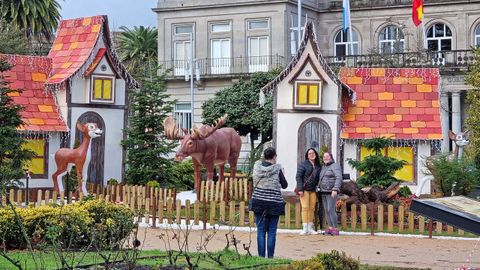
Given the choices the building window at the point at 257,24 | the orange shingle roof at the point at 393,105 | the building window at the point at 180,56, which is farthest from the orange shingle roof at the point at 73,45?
the building window at the point at 180,56

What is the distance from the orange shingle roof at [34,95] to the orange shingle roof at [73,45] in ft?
1.22

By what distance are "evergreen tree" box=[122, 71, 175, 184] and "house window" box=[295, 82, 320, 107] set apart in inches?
163

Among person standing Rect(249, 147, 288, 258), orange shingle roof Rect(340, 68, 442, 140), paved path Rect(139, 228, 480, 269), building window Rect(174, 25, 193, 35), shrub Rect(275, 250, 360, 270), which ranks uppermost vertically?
building window Rect(174, 25, 193, 35)

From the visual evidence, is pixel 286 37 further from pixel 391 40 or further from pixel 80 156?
pixel 80 156

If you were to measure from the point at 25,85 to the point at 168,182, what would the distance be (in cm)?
515

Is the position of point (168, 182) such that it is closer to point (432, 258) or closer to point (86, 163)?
point (86, 163)

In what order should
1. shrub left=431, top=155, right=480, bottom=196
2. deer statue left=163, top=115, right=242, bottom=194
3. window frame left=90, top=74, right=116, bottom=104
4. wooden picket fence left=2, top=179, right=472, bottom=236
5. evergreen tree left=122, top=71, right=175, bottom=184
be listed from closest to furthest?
wooden picket fence left=2, top=179, right=472, bottom=236
shrub left=431, top=155, right=480, bottom=196
deer statue left=163, top=115, right=242, bottom=194
window frame left=90, top=74, right=116, bottom=104
evergreen tree left=122, top=71, right=175, bottom=184

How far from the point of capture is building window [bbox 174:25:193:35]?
49281mm

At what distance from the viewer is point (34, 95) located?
25.8 meters

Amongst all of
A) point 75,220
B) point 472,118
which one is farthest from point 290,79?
point 75,220

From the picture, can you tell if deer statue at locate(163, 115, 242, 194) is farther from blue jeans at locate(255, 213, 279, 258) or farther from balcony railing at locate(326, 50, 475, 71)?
balcony railing at locate(326, 50, 475, 71)

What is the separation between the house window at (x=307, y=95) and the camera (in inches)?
992

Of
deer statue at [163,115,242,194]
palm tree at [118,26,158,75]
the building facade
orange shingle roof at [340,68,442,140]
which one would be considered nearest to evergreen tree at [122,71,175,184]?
deer statue at [163,115,242,194]

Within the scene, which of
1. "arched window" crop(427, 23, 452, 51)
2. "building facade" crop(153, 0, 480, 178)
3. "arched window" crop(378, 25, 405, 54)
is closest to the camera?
"building facade" crop(153, 0, 480, 178)
